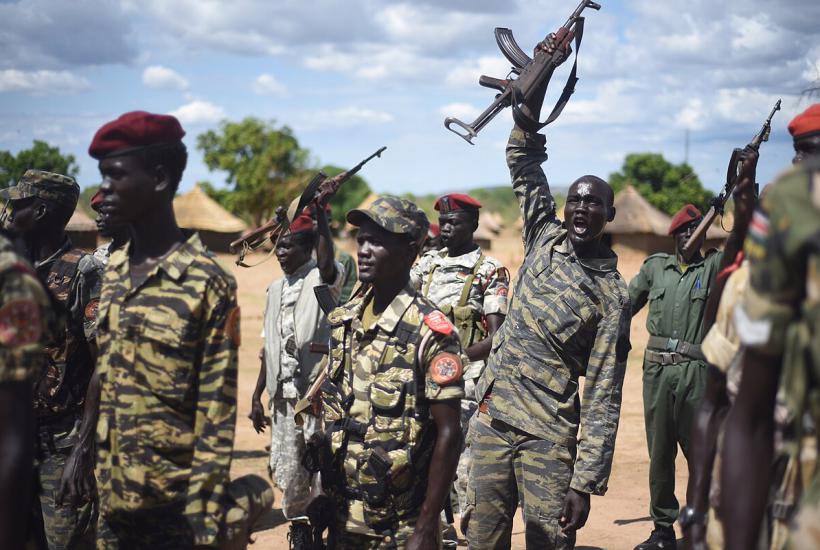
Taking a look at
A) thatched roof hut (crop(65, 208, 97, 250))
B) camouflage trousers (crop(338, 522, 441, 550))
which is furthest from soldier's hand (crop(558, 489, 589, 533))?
thatched roof hut (crop(65, 208, 97, 250))

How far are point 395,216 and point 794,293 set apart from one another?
2.16 meters

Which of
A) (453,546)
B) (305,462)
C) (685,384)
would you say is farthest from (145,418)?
(685,384)

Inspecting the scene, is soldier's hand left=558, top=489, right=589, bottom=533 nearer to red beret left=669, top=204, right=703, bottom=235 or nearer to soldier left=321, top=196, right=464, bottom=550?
soldier left=321, top=196, right=464, bottom=550

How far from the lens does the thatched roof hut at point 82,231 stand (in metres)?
26.4

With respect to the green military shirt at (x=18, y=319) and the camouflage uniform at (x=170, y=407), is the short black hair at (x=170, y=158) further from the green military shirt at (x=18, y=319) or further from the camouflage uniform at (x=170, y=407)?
the green military shirt at (x=18, y=319)

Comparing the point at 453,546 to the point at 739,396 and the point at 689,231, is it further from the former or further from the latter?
the point at 689,231

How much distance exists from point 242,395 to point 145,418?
472 inches

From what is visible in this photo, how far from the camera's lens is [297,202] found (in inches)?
265

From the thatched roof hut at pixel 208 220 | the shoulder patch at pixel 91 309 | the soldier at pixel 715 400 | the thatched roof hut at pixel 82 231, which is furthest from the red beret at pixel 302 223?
the thatched roof hut at pixel 208 220

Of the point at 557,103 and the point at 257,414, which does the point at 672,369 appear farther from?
the point at 257,414

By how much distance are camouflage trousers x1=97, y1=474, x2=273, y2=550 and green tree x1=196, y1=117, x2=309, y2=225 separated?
46.8 meters

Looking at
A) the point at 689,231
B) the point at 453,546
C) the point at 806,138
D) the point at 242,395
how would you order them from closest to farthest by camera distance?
1. the point at 806,138
2. the point at 453,546
3. the point at 689,231
4. the point at 242,395

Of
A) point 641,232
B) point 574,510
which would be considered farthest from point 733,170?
point 641,232

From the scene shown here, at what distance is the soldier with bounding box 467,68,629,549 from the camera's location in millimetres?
5223
